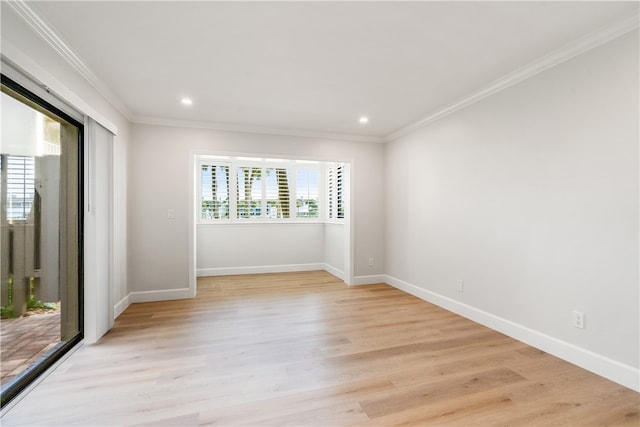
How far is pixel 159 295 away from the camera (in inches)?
146

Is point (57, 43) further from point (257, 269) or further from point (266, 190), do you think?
point (257, 269)

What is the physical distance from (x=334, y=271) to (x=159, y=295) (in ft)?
9.52

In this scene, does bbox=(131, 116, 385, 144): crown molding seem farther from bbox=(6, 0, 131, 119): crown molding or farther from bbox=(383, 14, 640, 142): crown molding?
bbox=(383, 14, 640, 142): crown molding

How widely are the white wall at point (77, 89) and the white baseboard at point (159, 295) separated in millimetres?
152

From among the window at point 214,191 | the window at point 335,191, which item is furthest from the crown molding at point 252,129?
the window at point 214,191

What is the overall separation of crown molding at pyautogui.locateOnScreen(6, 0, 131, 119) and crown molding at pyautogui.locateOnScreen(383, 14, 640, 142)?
3577 millimetres

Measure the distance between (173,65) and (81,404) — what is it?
252cm

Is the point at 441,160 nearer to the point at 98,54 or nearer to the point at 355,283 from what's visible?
the point at 355,283

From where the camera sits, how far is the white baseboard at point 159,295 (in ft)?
11.9

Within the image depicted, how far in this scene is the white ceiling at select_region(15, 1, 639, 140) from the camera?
1749mm

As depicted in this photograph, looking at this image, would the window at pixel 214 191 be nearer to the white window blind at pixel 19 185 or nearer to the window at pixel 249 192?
the window at pixel 249 192

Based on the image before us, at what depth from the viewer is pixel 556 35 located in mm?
2010

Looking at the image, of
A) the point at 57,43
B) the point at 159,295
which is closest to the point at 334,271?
the point at 159,295

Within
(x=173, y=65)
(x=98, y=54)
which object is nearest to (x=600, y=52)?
(x=173, y=65)
